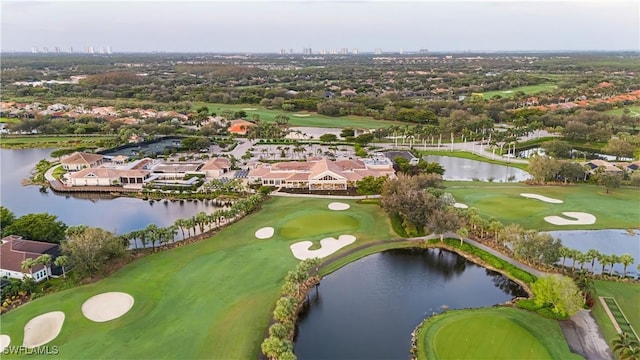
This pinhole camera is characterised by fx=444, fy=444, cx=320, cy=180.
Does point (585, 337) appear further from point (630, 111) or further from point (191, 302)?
point (630, 111)

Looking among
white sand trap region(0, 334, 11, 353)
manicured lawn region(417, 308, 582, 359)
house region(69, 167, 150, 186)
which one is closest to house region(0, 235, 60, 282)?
white sand trap region(0, 334, 11, 353)

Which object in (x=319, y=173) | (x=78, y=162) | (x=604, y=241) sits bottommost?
(x=604, y=241)

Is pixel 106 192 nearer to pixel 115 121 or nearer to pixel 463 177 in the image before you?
pixel 115 121

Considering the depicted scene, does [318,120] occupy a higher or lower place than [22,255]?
higher

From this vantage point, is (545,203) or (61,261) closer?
(61,261)

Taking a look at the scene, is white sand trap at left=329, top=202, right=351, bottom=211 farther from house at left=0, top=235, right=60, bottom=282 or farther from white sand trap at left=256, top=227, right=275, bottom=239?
house at left=0, top=235, right=60, bottom=282

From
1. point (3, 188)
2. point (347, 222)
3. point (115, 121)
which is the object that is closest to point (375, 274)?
point (347, 222)

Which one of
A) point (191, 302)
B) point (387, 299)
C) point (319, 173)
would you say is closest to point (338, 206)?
point (319, 173)
